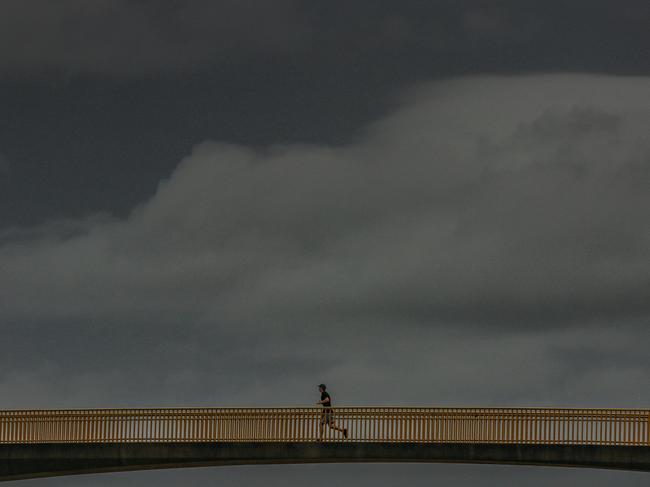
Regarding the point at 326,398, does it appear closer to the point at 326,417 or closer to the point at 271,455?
the point at 326,417

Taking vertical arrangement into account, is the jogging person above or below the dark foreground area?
above

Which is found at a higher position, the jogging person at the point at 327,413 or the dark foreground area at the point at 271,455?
the jogging person at the point at 327,413

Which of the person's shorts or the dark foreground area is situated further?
the person's shorts

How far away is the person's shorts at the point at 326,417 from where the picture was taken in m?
60.4

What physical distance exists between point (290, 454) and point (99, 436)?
313 inches

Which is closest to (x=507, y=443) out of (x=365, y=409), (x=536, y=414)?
(x=536, y=414)

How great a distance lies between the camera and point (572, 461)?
5912 cm

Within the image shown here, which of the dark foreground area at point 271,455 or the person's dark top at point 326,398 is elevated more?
the person's dark top at point 326,398

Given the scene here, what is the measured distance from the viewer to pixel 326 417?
60.5 m

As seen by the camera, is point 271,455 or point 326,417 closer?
point 326,417

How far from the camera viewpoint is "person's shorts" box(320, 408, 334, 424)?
60.4 meters

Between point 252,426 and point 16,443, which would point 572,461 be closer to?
point 252,426

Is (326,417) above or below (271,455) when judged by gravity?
above

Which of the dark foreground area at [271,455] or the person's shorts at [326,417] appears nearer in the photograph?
the dark foreground area at [271,455]
